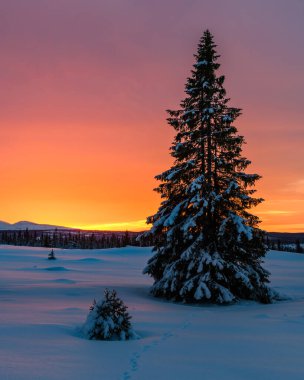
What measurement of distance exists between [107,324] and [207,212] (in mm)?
10585

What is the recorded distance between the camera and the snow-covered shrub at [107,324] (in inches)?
370

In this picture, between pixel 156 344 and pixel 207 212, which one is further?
pixel 207 212

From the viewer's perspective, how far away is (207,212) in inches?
759

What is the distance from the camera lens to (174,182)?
19.7m

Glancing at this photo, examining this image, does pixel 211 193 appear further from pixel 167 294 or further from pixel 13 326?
pixel 13 326

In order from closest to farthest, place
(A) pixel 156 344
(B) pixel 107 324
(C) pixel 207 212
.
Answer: (A) pixel 156 344 < (B) pixel 107 324 < (C) pixel 207 212

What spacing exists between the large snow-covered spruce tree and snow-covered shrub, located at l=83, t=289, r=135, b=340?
8.25m

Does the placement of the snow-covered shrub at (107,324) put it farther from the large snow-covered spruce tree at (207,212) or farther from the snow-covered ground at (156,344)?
the large snow-covered spruce tree at (207,212)

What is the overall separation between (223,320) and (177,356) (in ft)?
19.2

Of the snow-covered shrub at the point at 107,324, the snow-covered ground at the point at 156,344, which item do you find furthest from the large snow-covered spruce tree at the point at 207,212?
the snow-covered shrub at the point at 107,324

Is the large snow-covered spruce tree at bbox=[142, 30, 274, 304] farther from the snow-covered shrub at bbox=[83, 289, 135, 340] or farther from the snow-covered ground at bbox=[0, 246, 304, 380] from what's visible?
the snow-covered shrub at bbox=[83, 289, 135, 340]

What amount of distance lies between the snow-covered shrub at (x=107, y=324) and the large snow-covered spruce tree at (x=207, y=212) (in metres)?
8.25

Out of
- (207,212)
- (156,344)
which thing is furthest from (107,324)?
(207,212)

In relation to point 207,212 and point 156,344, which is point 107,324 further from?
point 207,212
